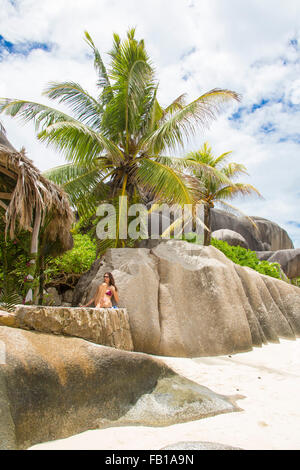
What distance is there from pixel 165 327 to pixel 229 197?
954cm

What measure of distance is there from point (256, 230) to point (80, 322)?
2258cm

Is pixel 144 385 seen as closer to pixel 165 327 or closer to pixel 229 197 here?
pixel 165 327

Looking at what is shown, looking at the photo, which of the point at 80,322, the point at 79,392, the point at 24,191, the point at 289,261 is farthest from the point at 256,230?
the point at 79,392

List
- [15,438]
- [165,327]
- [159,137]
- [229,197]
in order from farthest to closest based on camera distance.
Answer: [229,197], [159,137], [165,327], [15,438]

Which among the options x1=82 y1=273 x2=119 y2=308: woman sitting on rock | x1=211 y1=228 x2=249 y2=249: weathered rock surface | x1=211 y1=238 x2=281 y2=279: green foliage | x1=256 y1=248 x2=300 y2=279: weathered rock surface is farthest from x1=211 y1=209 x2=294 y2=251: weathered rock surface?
x1=82 y1=273 x2=119 y2=308: woman sitting on rock

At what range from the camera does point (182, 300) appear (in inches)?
299

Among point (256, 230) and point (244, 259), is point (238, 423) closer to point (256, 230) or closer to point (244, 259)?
point (244, 259)

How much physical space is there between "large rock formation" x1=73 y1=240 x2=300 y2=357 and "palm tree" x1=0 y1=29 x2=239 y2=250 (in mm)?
2001

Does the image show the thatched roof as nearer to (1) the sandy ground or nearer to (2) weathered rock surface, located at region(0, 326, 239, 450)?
(2) weathered rock surface, located at region(0, 326, 239, 450)

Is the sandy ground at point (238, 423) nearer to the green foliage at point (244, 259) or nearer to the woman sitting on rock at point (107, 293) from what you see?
the woman sitting on rock at point (107, 293)

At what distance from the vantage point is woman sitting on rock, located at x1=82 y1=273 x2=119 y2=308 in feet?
21.6

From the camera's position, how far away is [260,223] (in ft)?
→ 88.1

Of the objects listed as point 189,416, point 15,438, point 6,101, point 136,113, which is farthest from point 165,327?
point 6,101

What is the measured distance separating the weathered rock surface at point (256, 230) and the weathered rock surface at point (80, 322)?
18.0 metres
